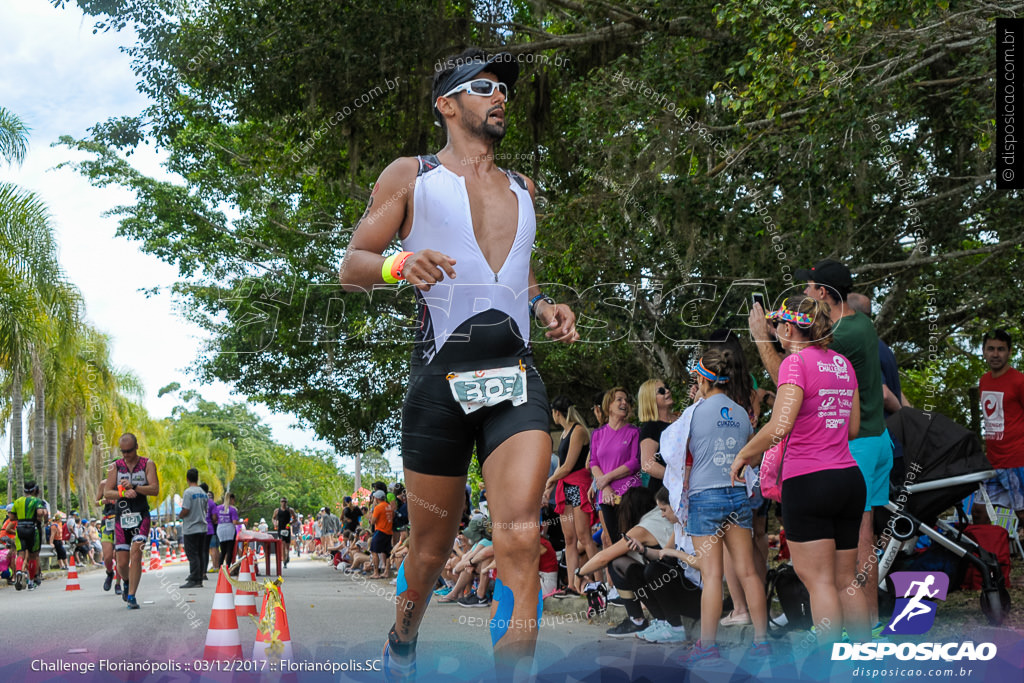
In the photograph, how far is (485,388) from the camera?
10.8 ft

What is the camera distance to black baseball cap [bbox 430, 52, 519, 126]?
365 centimetres

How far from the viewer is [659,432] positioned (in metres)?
7.78

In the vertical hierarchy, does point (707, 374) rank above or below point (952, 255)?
below

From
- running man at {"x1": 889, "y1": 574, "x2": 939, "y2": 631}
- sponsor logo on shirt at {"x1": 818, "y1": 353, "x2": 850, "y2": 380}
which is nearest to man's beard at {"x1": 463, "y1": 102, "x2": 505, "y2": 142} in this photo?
sponsor logo on shirt at {"x1": 818, "y1": 353, "x2": 850, "y2": 380}

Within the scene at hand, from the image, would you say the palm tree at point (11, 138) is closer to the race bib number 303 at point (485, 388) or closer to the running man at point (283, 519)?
the running man at point (283, 519)

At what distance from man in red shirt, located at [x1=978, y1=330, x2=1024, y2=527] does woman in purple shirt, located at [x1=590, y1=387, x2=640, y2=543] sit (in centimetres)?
281

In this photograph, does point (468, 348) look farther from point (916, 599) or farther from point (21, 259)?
point (21, 259)

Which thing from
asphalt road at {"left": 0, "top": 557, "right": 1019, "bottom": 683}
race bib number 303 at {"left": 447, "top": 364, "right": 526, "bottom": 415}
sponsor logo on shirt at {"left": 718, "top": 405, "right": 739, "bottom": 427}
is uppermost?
sponsor logo on shirt at {"left": 718, "top": 405, "right": 739, "bottom": 427}

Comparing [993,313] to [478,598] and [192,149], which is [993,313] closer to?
[478,598]

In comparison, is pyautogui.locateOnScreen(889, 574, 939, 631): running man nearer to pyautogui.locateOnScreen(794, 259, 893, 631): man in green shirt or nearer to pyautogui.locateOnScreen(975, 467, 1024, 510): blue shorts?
pyautogui.locateOnScreen(794, 259, 893, 631): man in green shirt

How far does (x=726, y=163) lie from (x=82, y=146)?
856 inches

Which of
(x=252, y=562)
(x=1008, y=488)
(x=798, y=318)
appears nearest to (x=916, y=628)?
(x=798, y=318)

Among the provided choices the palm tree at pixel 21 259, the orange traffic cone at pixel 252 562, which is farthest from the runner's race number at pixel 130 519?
the palm tree at pixel 21 259

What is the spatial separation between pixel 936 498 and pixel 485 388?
401 cm
